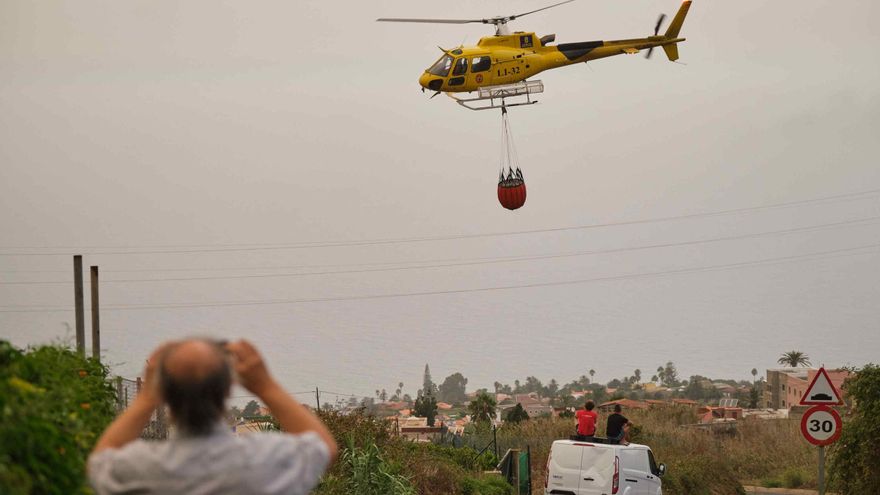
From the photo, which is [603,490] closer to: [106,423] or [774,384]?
[106,423]

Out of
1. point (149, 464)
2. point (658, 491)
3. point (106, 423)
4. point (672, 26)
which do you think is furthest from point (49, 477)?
point (672, 26)

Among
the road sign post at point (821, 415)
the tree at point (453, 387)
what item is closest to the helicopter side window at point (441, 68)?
the road sign post at point (821, 415)

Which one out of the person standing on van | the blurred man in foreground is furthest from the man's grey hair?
the person standing on van

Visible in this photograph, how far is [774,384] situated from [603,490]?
3933 inches

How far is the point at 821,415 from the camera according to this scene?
23578mm

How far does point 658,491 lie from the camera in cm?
2662

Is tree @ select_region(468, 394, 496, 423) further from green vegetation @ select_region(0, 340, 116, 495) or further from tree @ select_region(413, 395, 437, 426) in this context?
green vegetation @ select_region(0, 340, 116, 495)

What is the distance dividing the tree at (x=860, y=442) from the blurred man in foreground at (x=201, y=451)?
23.7m

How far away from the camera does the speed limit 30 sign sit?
2338 centimetres

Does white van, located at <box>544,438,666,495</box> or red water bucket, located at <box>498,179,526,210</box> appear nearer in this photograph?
white van, located at <box>544,438,666,495</box>

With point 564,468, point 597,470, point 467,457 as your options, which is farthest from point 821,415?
point 467,457

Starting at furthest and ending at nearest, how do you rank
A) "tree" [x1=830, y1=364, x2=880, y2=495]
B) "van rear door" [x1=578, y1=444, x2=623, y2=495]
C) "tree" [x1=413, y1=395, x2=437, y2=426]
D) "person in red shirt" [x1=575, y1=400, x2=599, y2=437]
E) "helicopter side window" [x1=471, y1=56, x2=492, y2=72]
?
"tree" [x1=413, y1=395, x2=437, y2=426] → "helicopter side window" [x1=471, y1=56, x2=492, y2=72] → "person in red shirt" [x1=575, y1=400, x2=599, y2=437] → "tree" [x1=830, y1=364, x2=880, y2=495] → "van rear door" [x1=578, y1=444, x2=623, y2=495]

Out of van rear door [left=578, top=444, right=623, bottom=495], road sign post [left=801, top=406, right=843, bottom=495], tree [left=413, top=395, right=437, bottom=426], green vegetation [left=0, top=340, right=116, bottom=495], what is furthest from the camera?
tree [left=413, top=395, right=437, bottom=426]

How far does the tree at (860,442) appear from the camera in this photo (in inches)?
1029
